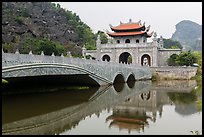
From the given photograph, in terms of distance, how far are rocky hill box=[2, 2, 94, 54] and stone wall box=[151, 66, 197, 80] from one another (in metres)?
20.2

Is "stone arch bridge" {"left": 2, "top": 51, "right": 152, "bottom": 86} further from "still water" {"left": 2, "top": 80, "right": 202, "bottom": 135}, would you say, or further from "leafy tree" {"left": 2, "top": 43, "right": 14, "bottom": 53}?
"leafy tree" {"left": 2, "top": 43, "right": 14, "bottom": 53}

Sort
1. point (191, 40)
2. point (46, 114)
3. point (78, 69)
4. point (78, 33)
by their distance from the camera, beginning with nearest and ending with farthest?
point (46, 114), point (78, 69), point (78, 33), point (191, 40)

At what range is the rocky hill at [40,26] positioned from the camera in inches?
1983

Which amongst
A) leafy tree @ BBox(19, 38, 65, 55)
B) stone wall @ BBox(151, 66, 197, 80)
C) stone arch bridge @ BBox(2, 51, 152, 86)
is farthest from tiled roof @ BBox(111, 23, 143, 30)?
stone arch bridge @ BBox(2, 51, 152, 86)

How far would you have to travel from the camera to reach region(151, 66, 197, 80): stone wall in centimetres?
3428

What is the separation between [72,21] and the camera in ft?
224

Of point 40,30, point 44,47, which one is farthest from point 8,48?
point 40,30

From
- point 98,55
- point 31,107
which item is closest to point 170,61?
point 98,55

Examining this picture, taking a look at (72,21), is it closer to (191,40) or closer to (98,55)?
(98,55)

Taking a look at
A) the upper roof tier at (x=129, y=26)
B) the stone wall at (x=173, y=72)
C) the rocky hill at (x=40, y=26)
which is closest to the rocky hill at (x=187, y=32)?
the rocky hill at (x=40, y=26)

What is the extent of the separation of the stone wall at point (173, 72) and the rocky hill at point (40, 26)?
20.2 meters

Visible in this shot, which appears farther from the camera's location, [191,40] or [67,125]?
[191,40]

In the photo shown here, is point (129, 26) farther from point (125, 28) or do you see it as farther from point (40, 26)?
point (40, 26)

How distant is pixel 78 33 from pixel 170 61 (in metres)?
29.3
